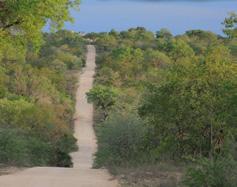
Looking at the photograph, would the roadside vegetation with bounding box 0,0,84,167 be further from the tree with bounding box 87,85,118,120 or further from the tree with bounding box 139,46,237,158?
the tree with bounding box 139,46,237,158

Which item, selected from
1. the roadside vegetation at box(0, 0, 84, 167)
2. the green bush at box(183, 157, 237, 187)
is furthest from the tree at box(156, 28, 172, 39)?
the green bush at box(183, 157, 237, 187)

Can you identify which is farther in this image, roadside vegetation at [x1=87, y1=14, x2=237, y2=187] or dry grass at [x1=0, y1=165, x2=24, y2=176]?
roadside vegetation at [x1=87, y1=14, x2=237, y2=187]

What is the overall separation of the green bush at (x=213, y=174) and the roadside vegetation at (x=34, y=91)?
506 cm

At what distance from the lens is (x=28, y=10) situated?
13562mm

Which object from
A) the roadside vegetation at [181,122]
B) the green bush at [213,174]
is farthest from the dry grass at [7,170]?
the green bush at [213,174]

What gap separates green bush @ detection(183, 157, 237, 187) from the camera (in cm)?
1146

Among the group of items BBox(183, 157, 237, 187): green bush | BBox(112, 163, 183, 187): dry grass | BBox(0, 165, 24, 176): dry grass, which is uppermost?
BBox(183, 157, 237, 187): green bush

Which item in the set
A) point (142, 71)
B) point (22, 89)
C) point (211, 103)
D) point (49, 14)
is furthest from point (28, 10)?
point (142, 71)

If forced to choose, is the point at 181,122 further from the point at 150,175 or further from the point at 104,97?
the point at 104,97

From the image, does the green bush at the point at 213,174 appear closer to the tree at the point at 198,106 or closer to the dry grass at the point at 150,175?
the dry grass at the point at 150,175

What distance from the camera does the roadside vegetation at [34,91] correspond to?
574 inches

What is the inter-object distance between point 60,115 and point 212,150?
30.5 m

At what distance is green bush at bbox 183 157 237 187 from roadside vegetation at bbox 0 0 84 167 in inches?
199

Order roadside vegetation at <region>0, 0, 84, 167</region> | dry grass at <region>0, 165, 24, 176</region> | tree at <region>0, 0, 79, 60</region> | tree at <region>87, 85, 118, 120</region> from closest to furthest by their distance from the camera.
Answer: tree at <region>0, 0, 79, 60</region>, roadside vegetation at <region>0, 0, 84, 167</region>, dry grass at <region>0, 165, 24, 176</region>, tree at <region>87, 85, 118, 120</region>
